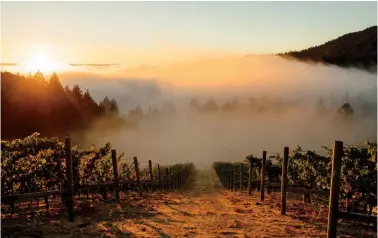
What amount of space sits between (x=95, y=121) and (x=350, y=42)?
109m

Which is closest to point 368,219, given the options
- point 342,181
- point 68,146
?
point 342,181

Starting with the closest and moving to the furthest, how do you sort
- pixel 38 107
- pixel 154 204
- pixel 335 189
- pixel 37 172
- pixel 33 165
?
A: pixel 335 189, pixel 33 165, pixel 37 172, pixel 154 204, pixel 38 107

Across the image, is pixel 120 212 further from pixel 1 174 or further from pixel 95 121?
pixel 95 121

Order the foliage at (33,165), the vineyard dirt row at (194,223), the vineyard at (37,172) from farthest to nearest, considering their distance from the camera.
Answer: the foliage at (33,165), the vineyard at (37,172), the vineyard dirt row at (194,223)

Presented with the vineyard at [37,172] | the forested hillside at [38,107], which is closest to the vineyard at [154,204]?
the vineyard at [37,172]

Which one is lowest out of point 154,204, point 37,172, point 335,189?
point 154,204

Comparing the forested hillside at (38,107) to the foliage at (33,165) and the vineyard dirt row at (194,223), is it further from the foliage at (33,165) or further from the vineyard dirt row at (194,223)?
the vineyard dirt row at (194,223)

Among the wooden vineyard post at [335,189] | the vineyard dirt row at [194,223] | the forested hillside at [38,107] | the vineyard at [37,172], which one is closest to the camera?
the wooden vineyard post at [335,189]

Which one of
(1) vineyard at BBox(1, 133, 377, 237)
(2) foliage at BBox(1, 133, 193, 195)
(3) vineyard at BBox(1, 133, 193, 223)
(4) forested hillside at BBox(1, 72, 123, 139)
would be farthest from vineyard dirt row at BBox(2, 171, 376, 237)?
(4) forested hillside at BBox(1, 72, 123, 139)

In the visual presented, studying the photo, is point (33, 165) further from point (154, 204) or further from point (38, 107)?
Result: point (38, 107)

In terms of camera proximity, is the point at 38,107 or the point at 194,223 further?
the point at 38,107

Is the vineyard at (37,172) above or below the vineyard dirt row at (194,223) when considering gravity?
above

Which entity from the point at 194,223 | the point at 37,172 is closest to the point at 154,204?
the point at 194,223

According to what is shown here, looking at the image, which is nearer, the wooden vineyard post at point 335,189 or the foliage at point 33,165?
the wooden vineyard post at point 335,189
